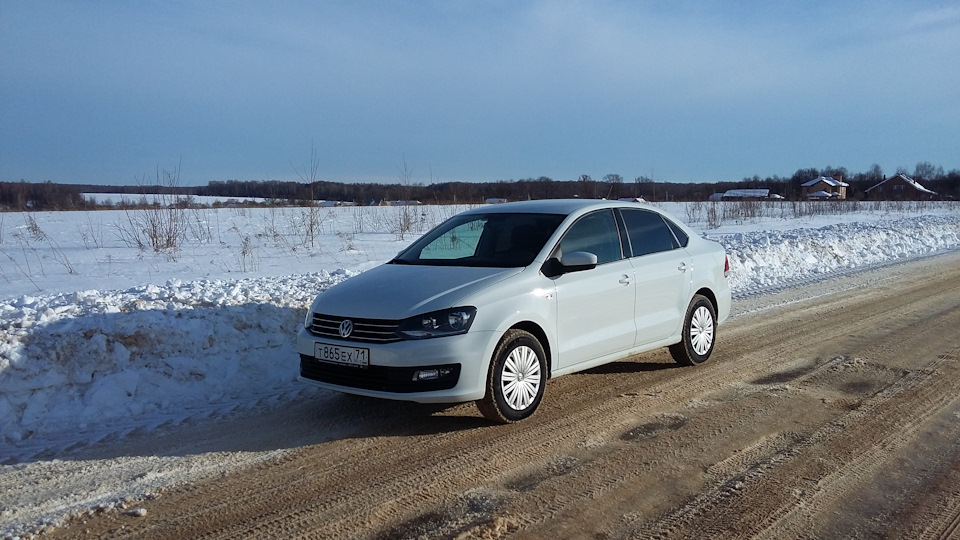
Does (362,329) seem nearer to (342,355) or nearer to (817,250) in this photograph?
(342,355)

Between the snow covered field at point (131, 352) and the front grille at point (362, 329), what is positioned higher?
the front grille at point (362, 329)

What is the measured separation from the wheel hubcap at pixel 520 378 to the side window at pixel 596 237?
1.03m

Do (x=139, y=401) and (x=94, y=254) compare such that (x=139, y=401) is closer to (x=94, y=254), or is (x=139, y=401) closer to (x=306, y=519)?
(x=306, y=519)

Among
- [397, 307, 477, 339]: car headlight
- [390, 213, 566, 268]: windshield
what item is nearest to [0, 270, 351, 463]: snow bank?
[390, 213, 566, 268]: windshield

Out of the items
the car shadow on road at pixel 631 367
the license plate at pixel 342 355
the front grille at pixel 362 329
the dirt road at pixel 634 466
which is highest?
the front grille at pixel 362 329

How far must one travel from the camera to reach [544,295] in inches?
223

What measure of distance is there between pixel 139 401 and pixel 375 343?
230 cm

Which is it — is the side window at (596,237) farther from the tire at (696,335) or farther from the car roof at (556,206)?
the tire at (696,335)

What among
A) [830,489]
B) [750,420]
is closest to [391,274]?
[750,420]

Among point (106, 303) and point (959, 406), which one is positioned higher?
point (106, 303)

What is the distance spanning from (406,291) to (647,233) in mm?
2784

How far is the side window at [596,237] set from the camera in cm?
620

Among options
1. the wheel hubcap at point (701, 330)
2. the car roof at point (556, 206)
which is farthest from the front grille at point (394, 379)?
the wheel hubcap at point (701, 330)

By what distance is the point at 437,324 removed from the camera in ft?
16.9
